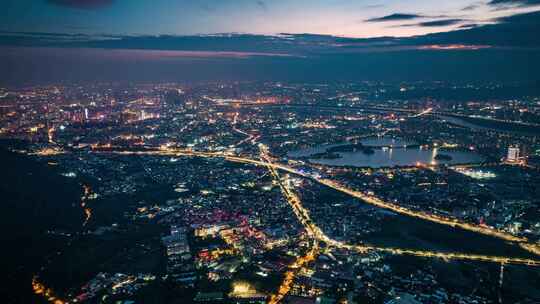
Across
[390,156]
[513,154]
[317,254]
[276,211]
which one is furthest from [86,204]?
[513,154]

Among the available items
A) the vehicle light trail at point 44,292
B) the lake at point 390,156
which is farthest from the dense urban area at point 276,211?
the lake at point 390,156

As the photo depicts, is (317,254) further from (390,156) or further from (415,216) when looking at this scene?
(390,156)

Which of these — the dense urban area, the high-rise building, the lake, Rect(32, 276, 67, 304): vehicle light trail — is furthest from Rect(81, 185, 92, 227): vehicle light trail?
the high-rise building

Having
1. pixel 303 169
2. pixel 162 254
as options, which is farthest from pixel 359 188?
pixel 162 254

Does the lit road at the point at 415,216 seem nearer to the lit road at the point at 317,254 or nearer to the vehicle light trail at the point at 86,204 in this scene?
the lit road at the point at 317,254

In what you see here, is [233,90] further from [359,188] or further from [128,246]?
[128,246]

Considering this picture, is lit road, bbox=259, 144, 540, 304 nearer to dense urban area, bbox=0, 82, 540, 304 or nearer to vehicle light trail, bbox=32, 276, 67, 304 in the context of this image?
dense urban area, bbox=0, 82, 540, 304

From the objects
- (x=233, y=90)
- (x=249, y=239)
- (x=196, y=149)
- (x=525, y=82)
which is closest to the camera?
(x=249, y=239)

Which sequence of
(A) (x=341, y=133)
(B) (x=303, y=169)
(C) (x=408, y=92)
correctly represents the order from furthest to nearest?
(C) (x=408, y=92), (A) (x=341, y=133), (B) (x=303, y=169)
